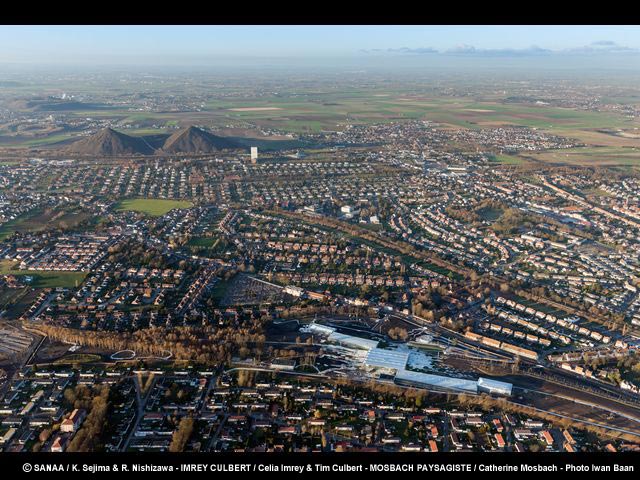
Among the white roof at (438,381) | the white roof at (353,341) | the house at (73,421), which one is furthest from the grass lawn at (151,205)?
the white roof at (438,381)

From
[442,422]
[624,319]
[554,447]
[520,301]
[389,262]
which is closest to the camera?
[554,447]

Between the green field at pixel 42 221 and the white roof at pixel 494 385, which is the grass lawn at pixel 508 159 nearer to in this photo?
the white roof at pixel 494 385

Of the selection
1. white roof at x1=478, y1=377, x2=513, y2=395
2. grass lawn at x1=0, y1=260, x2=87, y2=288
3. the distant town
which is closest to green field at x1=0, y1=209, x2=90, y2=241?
the distant town

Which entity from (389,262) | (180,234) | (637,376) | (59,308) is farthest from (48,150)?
(637,376)

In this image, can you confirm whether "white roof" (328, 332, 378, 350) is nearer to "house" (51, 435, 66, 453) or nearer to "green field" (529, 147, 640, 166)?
"house" (51, 435, 66, 453)

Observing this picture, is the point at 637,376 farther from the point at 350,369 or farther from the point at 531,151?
the point at 531,151
